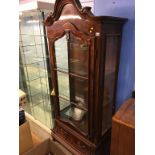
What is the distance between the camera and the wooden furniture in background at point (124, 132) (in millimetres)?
934

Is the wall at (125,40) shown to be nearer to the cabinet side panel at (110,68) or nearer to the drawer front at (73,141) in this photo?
the cabinet side panel at (110,68)

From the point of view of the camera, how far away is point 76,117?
1.48 metres

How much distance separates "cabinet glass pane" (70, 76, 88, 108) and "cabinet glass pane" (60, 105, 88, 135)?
0.08 m

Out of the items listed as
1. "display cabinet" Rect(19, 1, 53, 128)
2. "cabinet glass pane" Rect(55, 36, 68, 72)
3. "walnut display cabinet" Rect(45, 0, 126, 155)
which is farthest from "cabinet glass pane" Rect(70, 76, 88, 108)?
"display cabinet" Rect(19, 1, 53, 128)

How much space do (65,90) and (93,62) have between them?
600 mm

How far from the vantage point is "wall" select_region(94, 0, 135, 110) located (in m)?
1.15

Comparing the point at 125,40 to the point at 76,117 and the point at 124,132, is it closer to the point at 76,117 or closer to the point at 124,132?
the point at 124,132

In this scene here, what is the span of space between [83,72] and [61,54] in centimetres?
32

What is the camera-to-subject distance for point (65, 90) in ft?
4.95

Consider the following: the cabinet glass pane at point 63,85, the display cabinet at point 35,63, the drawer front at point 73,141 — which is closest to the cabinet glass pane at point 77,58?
the cabinet glass pane at point 63,85

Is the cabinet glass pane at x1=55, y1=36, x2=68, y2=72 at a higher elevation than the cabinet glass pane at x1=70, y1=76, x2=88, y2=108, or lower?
higher

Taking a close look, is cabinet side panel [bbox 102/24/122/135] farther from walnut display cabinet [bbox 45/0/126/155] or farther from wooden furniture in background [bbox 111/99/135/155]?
wooden furniture in background [bbox 111/99/135/155]

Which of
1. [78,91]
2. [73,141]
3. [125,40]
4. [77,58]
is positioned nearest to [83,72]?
[77,58]
